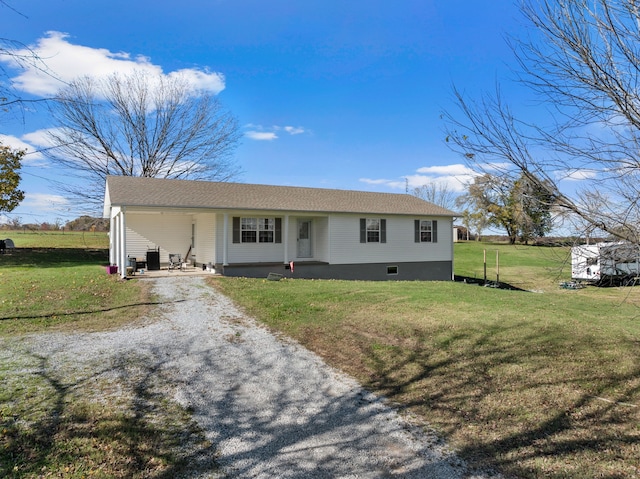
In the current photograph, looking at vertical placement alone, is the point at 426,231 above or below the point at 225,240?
above

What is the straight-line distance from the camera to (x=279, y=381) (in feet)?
16.6

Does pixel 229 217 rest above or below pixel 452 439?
above

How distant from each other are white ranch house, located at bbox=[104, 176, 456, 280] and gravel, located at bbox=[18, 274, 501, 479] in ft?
26.9

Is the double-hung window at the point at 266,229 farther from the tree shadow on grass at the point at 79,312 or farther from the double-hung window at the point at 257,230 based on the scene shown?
the tree shadow on grass at the point at 79,312

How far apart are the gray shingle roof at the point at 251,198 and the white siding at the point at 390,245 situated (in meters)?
0.63

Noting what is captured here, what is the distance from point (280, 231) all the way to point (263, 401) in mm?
13228

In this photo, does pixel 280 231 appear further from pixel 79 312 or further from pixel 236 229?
pixel 79 312

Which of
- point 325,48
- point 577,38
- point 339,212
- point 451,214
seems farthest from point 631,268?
point 451,214

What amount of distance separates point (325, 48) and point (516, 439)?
12.1 meters


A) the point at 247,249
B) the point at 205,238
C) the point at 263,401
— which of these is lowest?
the point at 263,401

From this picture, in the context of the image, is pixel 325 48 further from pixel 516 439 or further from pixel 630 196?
pixel 516 439

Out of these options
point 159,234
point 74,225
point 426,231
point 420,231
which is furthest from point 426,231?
point 74,225

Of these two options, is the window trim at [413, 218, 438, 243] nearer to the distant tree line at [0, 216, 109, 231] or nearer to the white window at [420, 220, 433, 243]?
the white window at [420, 220, 433, 243]

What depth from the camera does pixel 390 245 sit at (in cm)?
1919
